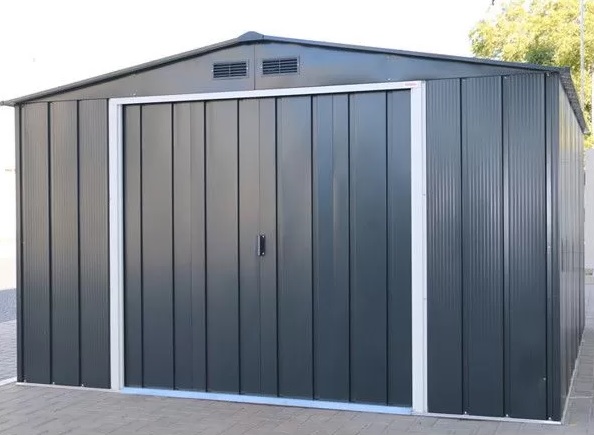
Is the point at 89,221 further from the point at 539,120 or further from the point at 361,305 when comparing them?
the point at 539,120

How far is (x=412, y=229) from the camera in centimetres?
637

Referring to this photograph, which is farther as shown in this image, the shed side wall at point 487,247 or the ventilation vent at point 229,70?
the ventilation vent at point 229,70

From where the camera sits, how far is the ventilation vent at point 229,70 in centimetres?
688

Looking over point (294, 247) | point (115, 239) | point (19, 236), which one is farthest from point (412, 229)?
point (19, 236)

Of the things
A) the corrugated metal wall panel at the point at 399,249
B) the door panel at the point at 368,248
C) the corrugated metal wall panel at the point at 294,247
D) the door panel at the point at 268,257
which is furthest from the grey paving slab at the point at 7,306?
the corrugated metal wall panel at the point at 399,249

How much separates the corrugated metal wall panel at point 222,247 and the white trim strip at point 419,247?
160cm

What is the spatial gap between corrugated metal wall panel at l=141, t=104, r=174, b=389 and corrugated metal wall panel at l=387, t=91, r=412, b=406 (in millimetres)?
2061

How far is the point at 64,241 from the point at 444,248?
3624 millimetres

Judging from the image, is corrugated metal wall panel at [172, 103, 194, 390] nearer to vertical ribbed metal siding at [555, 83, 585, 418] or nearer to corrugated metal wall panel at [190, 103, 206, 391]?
corrugated metal wall panel at [190, 103, 206, 391]

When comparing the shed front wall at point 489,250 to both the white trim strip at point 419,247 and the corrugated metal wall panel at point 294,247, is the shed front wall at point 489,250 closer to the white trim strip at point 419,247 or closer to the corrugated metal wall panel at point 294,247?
the white trim strip at point 419,247

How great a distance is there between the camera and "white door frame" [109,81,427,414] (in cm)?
632

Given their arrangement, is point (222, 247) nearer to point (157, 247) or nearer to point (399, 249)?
point (157, 247)

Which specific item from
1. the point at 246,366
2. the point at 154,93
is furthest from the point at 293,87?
the point at 246,366

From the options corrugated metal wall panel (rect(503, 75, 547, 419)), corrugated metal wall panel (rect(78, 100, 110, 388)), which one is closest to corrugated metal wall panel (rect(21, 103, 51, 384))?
corrugated metal wall panel (rect(78, 100, 110, 388))
